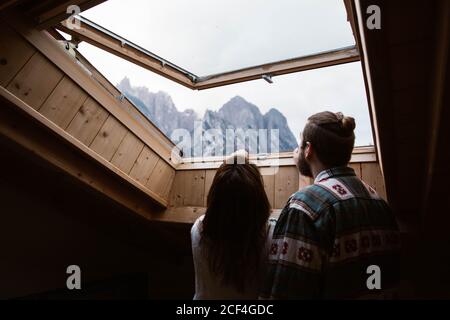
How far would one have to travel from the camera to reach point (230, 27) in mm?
1561

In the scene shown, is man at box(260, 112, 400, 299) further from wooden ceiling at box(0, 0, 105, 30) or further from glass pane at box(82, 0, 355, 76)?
wooden ceiling at box(0, 0, 105, 30)

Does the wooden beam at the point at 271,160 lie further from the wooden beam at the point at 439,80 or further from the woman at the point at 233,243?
the woman at the point at 233,243

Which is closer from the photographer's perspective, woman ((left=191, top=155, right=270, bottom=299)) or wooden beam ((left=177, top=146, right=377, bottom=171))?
woman ((left=191, top=155, right=270, bottom=299))

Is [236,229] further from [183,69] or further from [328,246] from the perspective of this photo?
[183,69]

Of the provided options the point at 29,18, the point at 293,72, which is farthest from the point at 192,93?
the point at 29,18

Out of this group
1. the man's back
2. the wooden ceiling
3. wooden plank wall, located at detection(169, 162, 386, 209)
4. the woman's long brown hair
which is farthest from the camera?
wooden plank wall, located at detection(169, 162, 386, 209)

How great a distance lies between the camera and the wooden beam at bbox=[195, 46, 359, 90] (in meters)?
1.46

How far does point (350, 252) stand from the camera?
0.83 m

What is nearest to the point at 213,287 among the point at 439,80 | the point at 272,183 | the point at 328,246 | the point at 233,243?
the point at 233,243

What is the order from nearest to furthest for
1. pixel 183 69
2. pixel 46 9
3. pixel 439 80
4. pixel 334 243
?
pixel 439 80 → pixel 334 243 → pixel 46 9 → pixel 183 69

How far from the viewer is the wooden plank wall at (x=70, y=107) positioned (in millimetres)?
1249

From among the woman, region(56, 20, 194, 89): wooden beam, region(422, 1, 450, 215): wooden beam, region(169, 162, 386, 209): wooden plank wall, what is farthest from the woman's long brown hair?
region(56, 20, 194, 89): wooden beam

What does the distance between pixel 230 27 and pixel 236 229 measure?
1074mm

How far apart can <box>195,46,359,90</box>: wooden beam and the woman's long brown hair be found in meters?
0.84
